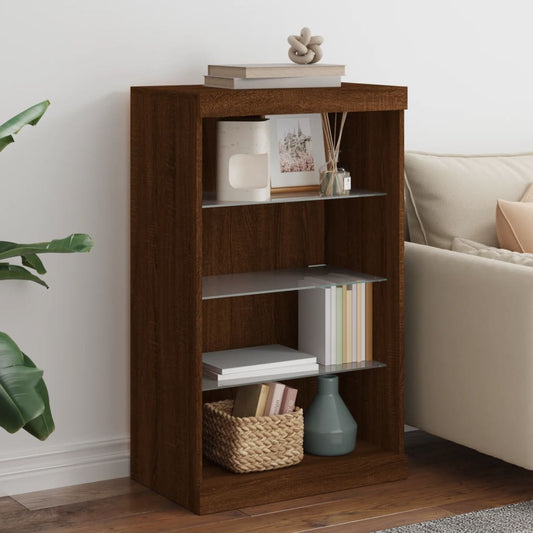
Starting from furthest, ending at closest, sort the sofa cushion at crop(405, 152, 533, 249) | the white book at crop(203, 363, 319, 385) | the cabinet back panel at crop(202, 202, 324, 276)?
the sofa cushion at crop(405, 152, 533, 249) < the cabinet back panel at crop(202, 202, 324, 276) < the white book at crop(203, 363, 319, 385)

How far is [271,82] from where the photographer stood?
113 inches

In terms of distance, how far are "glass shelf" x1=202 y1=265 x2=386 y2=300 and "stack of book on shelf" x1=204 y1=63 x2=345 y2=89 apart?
546 millimetres

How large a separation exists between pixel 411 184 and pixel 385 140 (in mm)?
371

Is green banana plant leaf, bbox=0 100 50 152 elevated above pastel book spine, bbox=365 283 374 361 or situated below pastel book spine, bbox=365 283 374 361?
→ above

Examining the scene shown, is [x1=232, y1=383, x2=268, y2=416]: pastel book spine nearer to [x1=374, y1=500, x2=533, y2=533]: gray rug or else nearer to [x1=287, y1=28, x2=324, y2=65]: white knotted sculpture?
[x1=374, y1=500, x2=533, y2=533]: gray rug

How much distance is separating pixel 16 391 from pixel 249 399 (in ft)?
2.84

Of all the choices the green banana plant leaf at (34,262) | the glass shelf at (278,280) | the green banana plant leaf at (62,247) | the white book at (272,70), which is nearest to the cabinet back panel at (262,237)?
the glass shelf at (278,280)

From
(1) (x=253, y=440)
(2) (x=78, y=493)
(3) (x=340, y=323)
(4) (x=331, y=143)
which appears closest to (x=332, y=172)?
(4) (x=331, y=143)

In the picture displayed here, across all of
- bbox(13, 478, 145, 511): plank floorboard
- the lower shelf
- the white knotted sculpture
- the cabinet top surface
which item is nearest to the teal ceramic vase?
the lower shelf

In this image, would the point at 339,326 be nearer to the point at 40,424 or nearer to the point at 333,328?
the point at 333,328

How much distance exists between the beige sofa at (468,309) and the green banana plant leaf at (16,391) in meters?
1.22

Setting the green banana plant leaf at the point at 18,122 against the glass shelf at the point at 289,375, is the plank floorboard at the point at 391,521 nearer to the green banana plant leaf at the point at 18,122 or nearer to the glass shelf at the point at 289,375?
the glass shelf at the point at 289,375

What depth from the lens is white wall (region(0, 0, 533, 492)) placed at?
9.72ft

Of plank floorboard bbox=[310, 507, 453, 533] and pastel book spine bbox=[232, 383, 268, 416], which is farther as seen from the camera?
pastel book spine bbox=[232, 383, 268, 416]
